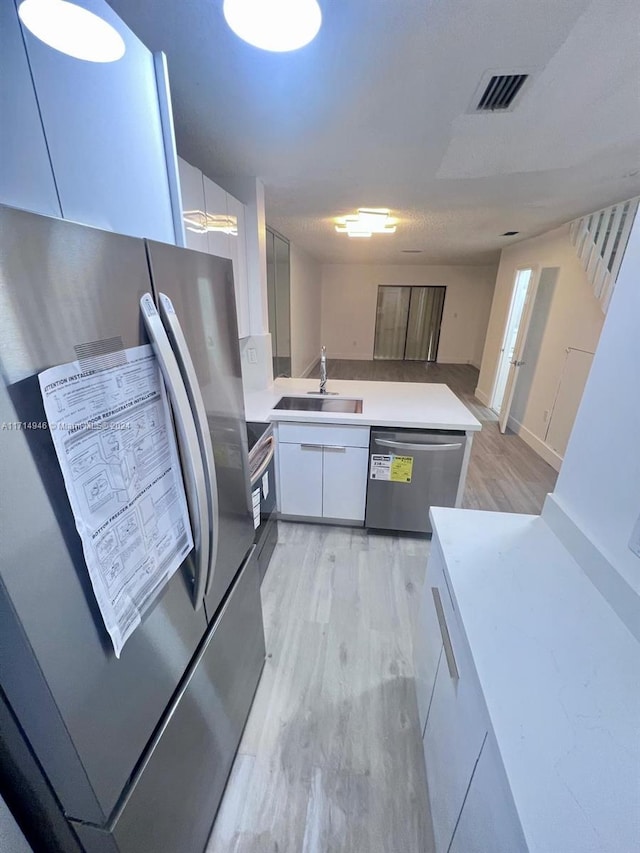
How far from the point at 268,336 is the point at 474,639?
7.60ft

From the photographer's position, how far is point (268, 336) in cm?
262

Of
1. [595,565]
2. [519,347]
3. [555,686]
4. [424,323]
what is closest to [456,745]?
[555,686]

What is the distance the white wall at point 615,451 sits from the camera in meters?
0.81

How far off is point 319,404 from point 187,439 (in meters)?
1.84

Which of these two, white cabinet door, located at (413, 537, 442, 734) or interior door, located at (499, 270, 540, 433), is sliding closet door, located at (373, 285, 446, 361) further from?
white cabinet door, located at (413, 537, 442, 734)

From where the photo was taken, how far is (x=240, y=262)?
230cm

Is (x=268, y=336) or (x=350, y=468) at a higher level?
(x=268, y=336)

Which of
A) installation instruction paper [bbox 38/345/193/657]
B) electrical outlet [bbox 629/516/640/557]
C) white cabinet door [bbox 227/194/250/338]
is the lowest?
electrical outlet [bbox 629/516/640/557]

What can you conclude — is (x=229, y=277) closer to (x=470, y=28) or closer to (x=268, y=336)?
(x=470, y=28)

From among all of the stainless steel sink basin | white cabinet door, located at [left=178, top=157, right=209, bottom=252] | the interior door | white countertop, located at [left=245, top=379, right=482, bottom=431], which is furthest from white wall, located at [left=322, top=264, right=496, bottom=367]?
white cabinet door, located at [left=178, top=157, right=209, bottom=252]

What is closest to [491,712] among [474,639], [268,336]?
[474,639]

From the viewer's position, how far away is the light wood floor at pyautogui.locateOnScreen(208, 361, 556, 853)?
1087 mm

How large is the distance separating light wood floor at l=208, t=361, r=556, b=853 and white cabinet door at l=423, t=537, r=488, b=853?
228mm

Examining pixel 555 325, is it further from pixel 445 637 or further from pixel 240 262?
pixel 445 637
